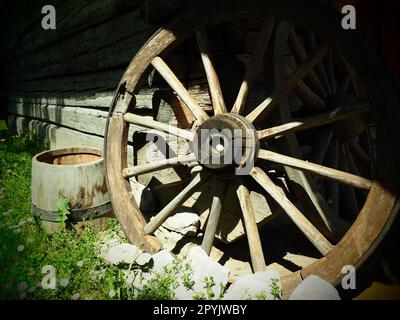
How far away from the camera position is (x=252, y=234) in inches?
69.5

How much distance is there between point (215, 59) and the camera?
2227mm

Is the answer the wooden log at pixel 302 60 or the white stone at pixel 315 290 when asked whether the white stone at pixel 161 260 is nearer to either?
the white stone at pixel 315 290

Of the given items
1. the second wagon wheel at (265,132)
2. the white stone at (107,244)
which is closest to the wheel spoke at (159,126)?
the second wagon wheel at (265,132)

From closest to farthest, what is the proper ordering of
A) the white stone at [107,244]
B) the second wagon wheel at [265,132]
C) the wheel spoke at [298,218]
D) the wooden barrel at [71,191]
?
the second wagon wheel at [265,132] → the wheel spoke at [298,218] → the white stone at [107,244] → the wooden barrel at [71,191]

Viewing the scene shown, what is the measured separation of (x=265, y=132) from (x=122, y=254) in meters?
1.16

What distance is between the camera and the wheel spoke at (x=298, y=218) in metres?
1.56

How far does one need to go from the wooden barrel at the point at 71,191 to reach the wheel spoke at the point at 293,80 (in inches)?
51.6

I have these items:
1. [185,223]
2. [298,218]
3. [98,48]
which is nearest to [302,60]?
[298,218]

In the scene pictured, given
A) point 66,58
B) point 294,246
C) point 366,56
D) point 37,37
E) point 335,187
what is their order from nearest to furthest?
point 366,56, point 335,187, point 294,246, point 66,58, point 37,37

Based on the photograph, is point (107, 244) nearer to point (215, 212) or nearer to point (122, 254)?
point (122, 254)

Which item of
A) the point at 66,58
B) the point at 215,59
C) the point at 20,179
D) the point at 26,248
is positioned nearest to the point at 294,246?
the point at 215,59

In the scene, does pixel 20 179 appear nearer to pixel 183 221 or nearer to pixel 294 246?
pixel 183 221
